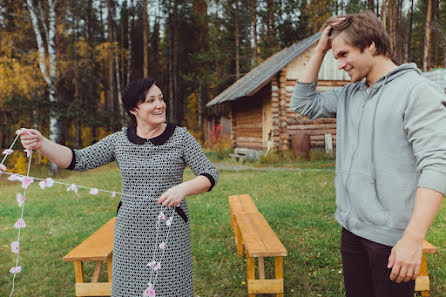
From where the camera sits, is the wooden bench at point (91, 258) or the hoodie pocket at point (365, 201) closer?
the hoodie pocket at point (365, 201)

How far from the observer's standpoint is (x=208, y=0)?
2628 cm

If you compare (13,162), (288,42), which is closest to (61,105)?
(13,162)

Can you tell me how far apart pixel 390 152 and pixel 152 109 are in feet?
4.84

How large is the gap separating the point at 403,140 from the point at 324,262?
10.2 ft

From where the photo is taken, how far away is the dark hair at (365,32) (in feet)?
5.32

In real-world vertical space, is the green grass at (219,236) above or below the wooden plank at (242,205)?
below

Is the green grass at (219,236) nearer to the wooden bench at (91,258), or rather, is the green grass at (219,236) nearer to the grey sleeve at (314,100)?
the wooden bench at (91,258)

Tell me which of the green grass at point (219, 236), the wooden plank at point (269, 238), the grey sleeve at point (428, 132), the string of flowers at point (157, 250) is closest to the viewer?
the grey sleeve at point (428, 132)

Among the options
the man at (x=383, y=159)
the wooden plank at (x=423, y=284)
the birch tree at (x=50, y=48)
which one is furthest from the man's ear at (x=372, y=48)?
the birch tree at (x=50, y=48)

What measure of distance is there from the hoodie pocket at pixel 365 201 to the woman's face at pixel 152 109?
128 centimetres

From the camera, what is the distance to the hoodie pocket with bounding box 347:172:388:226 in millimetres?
1618

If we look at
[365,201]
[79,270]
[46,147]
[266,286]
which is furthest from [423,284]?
[46,147]

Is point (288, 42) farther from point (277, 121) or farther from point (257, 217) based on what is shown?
point (257, 217)

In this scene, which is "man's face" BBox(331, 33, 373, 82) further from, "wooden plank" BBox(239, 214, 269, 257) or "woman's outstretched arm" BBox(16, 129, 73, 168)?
"wooden plank" BBox(239, 214, 269, 257)
